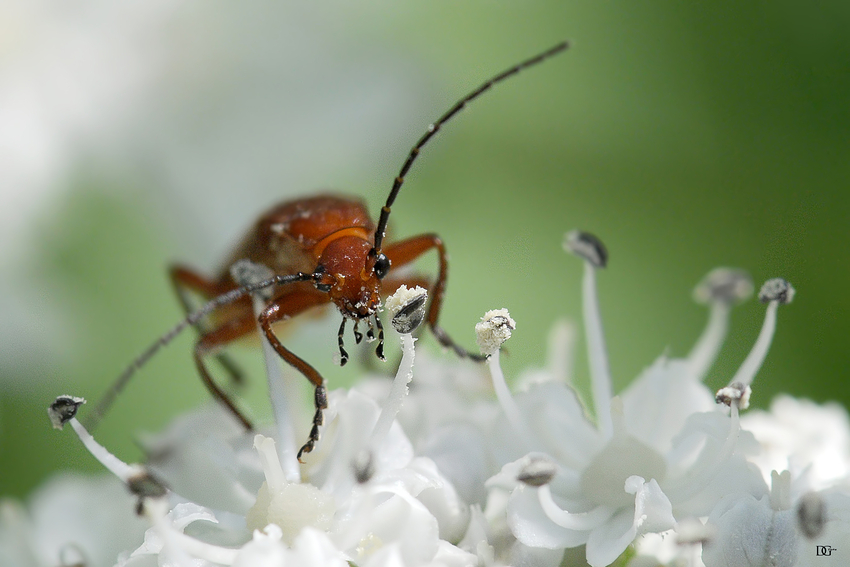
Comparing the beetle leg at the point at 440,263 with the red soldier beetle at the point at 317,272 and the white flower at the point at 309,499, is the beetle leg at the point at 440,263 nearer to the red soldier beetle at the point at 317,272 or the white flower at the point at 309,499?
the red soldier beetle at the point at 317,272

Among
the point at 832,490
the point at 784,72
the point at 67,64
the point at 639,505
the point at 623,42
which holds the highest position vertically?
the point at 67,64

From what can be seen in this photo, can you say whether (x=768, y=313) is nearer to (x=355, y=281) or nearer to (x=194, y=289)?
(x=355, y=281)

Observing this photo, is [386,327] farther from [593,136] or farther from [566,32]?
[566,32]

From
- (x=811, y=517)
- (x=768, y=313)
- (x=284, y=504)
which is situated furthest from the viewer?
(x=768, y=313)

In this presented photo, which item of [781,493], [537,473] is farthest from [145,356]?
[781,493]

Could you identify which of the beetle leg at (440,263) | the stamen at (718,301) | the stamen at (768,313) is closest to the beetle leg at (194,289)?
the beetle leg at (440,263)

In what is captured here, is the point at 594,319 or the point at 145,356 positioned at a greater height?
the point at 145,356

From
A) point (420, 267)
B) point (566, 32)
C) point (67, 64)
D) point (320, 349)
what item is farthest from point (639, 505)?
point (67, 64)
